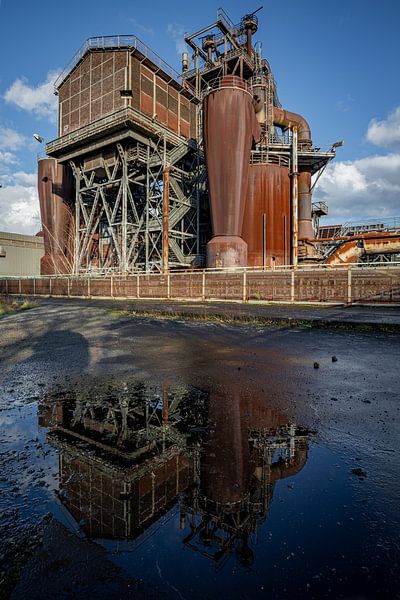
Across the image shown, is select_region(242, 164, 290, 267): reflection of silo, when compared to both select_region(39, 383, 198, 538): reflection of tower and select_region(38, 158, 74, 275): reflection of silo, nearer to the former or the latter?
select_region(38, 158, 74, 275): reflection of silo

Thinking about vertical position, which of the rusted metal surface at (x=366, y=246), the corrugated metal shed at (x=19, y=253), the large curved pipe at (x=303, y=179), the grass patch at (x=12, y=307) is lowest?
the grass patch at (x=12, y=307)

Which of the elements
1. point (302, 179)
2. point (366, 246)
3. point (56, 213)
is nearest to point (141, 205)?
point (56, 213)

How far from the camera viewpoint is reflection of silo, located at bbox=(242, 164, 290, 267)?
2884 centimetres

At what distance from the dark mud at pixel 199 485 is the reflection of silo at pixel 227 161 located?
2156 centimetres

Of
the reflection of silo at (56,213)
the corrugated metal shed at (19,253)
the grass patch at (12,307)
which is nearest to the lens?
the grass patch at (12,307)

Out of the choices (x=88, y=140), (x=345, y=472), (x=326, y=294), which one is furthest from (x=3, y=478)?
(x=88, y=140)

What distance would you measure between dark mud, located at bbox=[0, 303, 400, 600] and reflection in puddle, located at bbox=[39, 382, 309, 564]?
0.01 metres

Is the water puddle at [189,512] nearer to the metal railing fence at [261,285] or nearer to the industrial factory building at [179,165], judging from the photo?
the metal railing fence at [261,285]

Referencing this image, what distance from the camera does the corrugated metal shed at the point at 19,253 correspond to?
51.9 metres

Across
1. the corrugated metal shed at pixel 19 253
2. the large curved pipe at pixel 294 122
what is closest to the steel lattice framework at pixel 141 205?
the large curved pipe at pixel 294 122

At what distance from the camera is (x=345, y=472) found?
2.08 meters

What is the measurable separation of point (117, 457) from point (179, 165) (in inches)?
1450

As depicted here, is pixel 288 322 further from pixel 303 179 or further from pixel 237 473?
pixel 303 179

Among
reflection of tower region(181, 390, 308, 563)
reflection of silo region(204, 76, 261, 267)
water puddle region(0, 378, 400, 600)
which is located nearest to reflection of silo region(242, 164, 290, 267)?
reflection of silo region(204, 76, 261, 267)
